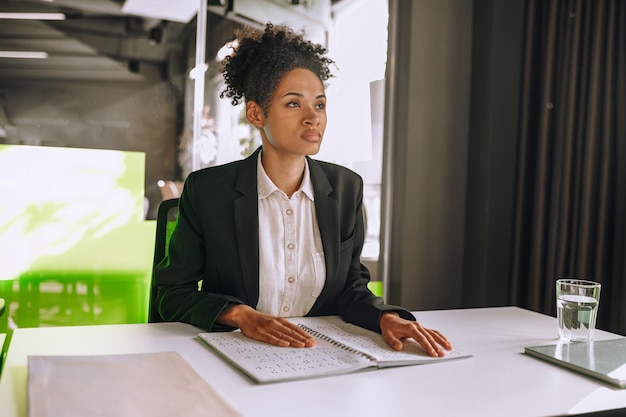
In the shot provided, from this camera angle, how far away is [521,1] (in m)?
2.96

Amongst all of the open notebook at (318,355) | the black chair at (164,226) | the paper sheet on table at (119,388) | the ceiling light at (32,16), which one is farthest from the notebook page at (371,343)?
the ceiling light at (32,16)

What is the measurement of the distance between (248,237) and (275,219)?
93 mm

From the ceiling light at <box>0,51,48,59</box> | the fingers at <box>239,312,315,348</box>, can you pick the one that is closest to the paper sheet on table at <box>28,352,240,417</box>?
the fingers at <box>239,312,315,348</box>

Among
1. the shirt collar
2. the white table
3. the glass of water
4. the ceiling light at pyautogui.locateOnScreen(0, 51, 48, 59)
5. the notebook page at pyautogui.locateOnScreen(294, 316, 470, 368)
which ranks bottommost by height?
the white table

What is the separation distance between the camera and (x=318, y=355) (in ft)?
3.49

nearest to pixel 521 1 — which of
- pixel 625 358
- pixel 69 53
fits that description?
pixel 69 53

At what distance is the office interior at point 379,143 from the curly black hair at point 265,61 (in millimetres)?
1283

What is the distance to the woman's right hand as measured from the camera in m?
1.13

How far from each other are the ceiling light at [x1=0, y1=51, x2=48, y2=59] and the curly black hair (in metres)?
1.38

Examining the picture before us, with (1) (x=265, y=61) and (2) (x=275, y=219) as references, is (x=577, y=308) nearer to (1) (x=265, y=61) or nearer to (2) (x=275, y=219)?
(2) (x=275, y=219)

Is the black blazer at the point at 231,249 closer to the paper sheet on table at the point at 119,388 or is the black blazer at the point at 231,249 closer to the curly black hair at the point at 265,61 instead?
the curly black hair at the point at 265,61

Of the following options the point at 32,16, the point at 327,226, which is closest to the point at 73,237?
the point at 32,16

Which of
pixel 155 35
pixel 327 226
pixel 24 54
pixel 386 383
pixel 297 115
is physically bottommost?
pixel 386 383

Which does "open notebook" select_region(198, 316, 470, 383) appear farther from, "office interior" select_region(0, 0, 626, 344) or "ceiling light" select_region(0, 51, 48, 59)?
"ceiling light" select_region(0, 51, 48, 59)
